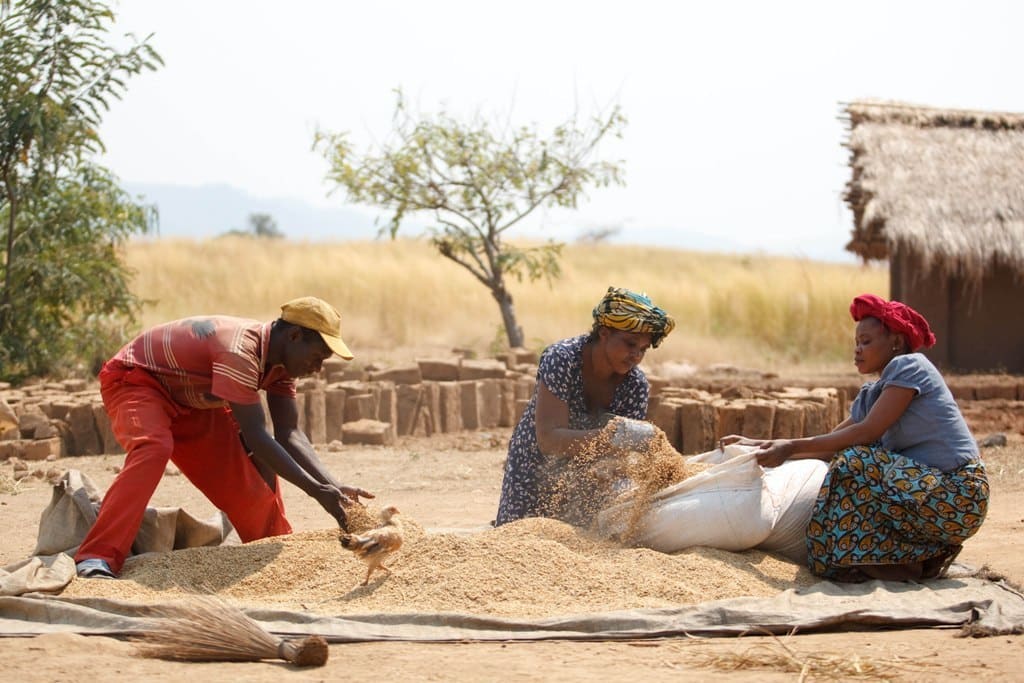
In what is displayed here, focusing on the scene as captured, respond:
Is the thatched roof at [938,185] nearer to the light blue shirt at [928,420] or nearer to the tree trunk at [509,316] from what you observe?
the tree trunk at [509,316]

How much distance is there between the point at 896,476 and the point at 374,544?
1847 millimetres

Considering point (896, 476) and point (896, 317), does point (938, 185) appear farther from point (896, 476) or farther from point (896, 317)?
point (896, 476)

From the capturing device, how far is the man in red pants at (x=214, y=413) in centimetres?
450

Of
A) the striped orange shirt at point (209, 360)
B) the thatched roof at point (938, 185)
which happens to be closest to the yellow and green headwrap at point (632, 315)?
the striped orange shirt at point (209, 360)

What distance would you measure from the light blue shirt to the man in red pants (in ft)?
6.50

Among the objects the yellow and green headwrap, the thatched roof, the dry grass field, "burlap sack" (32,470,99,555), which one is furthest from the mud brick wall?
the dry grass field

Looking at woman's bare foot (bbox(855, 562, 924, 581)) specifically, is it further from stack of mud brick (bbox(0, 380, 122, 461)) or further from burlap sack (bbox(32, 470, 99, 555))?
stack of mud brick (bbox(0, 380, 122, 461))

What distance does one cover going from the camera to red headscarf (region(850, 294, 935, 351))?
4.47m

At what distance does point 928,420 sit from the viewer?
14.5ft

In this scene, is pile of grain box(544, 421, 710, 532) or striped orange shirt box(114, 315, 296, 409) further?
pile of grain box(544, 421, 710, 532)

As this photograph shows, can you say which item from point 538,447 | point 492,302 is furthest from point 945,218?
point 538,447

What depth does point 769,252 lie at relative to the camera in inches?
1260

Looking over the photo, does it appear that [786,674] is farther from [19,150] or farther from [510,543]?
[19,150]

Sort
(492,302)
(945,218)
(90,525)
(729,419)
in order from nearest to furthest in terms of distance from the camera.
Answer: (90,525)
(729,419)
(945,218)
(492,302)
